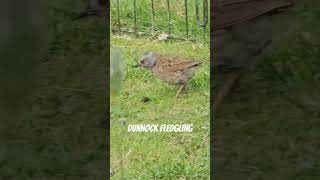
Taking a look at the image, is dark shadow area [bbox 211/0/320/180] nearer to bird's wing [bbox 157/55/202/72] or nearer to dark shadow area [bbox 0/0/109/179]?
bird's wing [bbox 157/55/202/72]

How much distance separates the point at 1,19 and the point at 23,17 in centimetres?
11

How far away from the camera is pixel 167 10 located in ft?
8.73

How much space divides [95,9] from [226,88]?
642 mm

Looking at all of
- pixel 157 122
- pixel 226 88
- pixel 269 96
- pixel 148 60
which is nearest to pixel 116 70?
pixel 148 60

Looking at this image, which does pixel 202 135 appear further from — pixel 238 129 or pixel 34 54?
pixel 34 54

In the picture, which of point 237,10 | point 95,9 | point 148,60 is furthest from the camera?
point 95,9

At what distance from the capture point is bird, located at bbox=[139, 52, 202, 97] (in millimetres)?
2643

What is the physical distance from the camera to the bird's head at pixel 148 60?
2.63m

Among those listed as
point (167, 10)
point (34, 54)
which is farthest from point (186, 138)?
point (34, 54)

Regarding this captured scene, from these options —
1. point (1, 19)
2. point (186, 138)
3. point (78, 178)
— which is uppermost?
point (1, 19)

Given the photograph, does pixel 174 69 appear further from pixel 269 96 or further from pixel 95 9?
pixel 269 96

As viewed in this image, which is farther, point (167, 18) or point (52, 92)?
point (52, 92)

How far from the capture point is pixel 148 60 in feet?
8.64

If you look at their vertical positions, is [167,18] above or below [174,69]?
above
